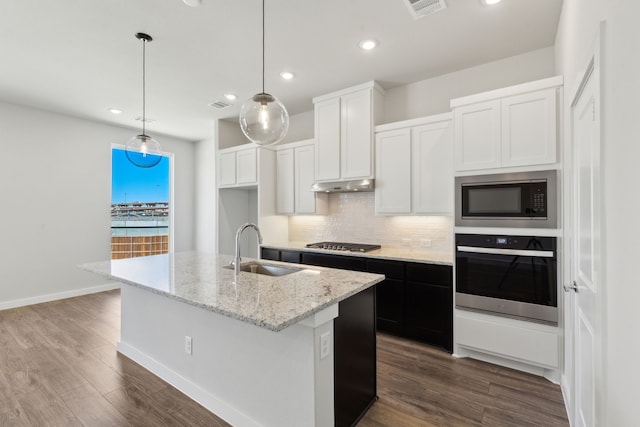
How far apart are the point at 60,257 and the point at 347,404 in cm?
522

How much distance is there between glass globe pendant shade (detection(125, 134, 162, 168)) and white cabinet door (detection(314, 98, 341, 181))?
1939 mm

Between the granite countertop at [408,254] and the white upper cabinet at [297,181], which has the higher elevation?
the white upper cabinet at [297,181]

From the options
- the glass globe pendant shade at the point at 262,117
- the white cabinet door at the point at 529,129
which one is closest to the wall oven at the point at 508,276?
the white cabinet door at the point at 529,129

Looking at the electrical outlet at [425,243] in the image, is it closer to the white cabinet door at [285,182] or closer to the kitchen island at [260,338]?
the kitchen island at [260,338]

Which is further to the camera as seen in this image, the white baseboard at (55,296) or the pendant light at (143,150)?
the white baseboard at (55,296)

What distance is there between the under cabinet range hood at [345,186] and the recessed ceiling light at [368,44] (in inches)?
55.6

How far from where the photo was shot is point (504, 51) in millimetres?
3043

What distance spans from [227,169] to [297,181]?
1344mm

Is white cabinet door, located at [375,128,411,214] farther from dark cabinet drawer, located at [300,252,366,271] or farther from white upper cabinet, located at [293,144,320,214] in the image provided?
white upper cabinet, located at [293,144,320,214]

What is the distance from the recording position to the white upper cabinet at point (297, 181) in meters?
4.30

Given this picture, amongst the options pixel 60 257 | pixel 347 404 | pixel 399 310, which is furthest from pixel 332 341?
pixel 60 257

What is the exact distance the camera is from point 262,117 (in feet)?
6.94

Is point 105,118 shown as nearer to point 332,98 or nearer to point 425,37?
point 332,98

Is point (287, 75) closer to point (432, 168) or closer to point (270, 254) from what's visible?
point (432, 168)
